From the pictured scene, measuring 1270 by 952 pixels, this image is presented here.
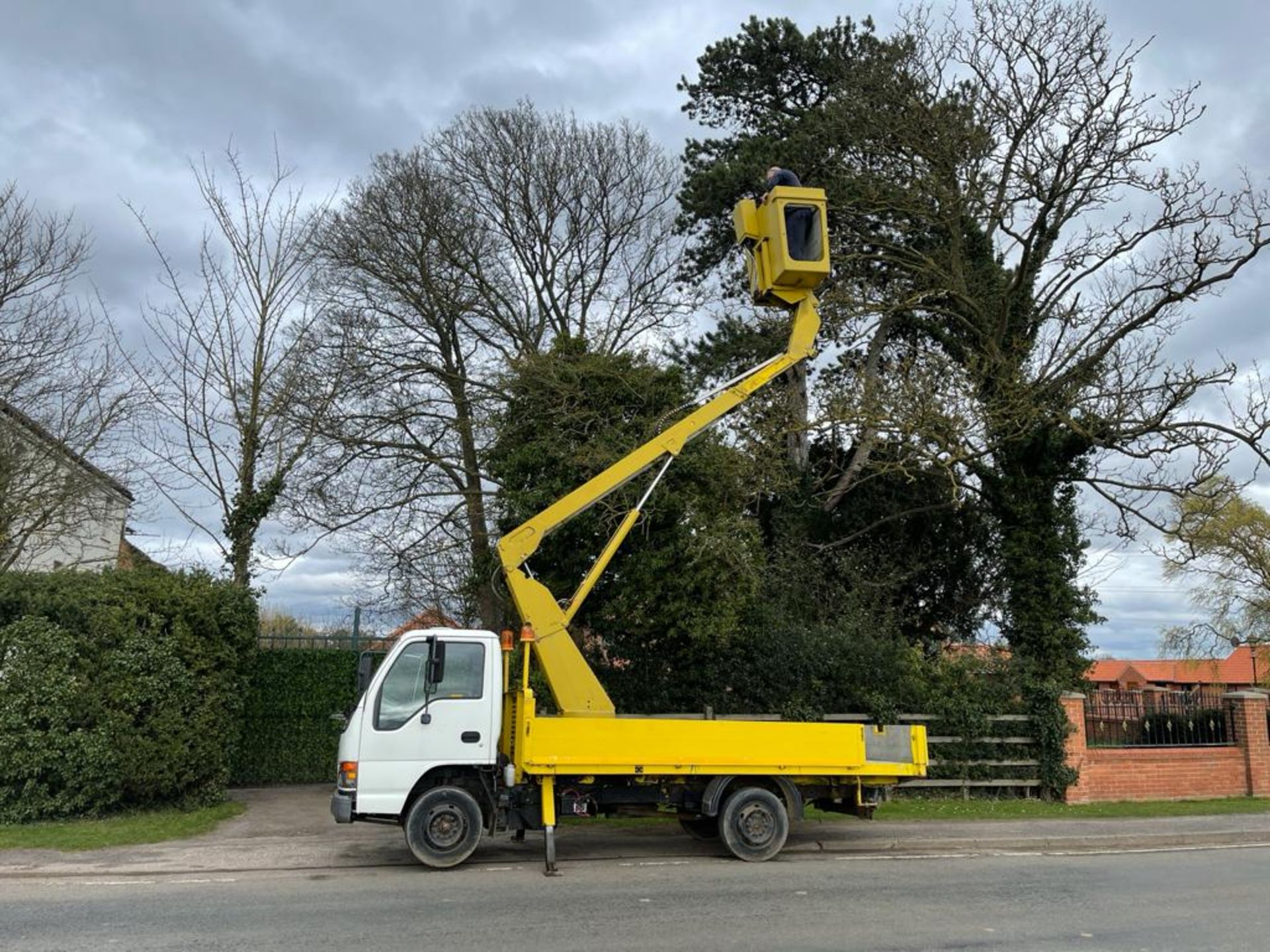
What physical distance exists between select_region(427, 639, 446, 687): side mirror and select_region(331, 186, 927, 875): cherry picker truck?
0.06ft

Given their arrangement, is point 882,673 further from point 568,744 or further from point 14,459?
point 14,459

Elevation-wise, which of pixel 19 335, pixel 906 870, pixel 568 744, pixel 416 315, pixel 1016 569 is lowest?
pixel 906 870

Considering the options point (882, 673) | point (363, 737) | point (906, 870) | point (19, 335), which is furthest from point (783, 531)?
point (19, 335)

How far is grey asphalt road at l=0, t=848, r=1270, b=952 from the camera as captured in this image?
704 centimetres

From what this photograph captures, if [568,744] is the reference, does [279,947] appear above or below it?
below

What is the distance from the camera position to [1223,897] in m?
8.90

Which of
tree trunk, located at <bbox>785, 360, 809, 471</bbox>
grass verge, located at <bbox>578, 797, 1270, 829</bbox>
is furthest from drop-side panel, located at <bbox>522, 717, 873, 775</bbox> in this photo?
tree trunk, located at <bbox>785, 360, 809, 471</bbox>

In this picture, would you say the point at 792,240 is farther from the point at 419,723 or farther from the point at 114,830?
the point at 114,830

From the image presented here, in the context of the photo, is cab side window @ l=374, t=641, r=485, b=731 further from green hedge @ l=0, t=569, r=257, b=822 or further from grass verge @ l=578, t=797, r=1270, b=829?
green hedge @ l=0, t=569, r=257, b=822

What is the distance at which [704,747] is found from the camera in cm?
1017

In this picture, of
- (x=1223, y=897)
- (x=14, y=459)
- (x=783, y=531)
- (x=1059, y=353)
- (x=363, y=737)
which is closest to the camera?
(x=1223, y=897)

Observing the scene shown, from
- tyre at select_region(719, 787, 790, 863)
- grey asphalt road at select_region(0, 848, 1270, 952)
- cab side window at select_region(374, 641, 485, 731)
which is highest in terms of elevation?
cab side window at select_region(374, 641, 485, 731)

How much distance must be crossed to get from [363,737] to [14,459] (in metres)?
10.4

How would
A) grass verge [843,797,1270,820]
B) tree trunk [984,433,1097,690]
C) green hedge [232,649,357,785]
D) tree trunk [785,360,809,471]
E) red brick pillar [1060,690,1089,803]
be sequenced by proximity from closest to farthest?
grass verge [843,797,1270,820]
red brick pillar [1060,690,1089,803]
green hedge [232,649,357,785]
tree trunk [785,360,809,471]
tree trunk [984,433,1097,690]
